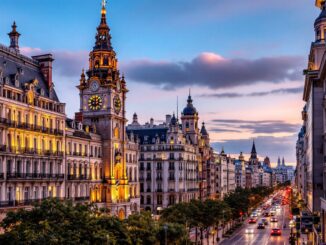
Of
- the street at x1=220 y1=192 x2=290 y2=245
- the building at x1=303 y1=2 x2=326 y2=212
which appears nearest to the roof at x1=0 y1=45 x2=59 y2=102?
the building at x1=303 y1=2 x2=326 y2=212

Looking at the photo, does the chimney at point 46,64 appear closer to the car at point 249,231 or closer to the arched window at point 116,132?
the arched window at point 116,132

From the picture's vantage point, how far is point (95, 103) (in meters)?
129

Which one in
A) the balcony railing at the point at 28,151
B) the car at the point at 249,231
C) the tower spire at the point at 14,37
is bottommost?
the car at the point at 249,231

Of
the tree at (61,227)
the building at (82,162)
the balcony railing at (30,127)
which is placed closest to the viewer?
the tree at (61,227)

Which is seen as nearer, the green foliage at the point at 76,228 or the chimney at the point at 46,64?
the green foliage at the point at 76,228

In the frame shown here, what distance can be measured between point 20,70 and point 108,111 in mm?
32043

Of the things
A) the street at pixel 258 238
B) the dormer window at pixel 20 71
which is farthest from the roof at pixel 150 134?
the dormer window at pixel 20 71

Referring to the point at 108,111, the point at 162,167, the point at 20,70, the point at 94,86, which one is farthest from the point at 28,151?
the point at 162,167

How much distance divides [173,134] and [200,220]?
212ft

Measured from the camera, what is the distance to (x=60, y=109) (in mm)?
106000

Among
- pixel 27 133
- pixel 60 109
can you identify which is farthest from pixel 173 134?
pixel 27 133

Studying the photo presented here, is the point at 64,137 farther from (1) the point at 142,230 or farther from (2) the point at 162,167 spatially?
(2) the point at 162,167

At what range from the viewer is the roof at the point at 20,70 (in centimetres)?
9288

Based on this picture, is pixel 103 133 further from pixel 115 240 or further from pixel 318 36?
pixel 115 240
